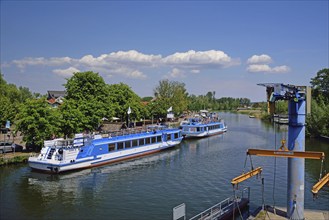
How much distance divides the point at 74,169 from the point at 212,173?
15674 mm

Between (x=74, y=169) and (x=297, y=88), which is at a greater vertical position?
(x=297, y=88)

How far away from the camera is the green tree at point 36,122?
1718 inches

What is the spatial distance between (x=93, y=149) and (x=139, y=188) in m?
11.7

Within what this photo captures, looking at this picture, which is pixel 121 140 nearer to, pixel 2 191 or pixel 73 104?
pixel 73 104

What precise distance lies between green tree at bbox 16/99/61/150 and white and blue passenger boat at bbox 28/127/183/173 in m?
5.17

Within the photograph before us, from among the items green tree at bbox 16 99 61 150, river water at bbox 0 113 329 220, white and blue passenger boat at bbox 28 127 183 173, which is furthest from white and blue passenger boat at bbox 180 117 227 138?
green tree at bbox 16 99 61 150

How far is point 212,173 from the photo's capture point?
125 feet

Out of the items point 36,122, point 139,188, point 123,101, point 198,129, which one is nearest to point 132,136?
point 36,122

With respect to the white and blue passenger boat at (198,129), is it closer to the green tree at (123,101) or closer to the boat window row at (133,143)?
the green tree at (123,101)

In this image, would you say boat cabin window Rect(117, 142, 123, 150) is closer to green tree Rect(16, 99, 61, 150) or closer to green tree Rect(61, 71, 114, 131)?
green tree Rect(16, 99, 61, 150)

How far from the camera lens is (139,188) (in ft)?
104

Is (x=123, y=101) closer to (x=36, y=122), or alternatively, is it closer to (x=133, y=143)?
(x=133, y=143)

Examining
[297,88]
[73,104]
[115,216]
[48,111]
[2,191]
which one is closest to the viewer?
[297,88]

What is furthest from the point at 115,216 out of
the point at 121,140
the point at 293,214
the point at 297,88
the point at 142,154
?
the point at 142,154
